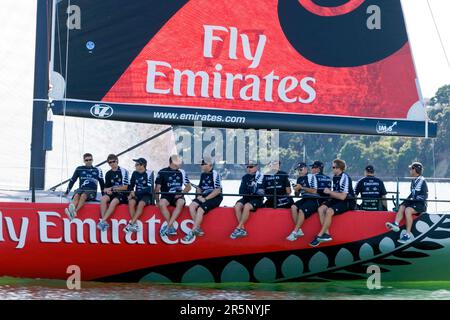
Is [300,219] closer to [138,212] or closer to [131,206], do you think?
[138,212]

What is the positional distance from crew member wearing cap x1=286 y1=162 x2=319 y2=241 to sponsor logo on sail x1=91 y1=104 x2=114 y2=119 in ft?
9.45

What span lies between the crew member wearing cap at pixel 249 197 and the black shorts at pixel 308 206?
21.9 inches

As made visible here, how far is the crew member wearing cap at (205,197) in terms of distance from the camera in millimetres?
13422

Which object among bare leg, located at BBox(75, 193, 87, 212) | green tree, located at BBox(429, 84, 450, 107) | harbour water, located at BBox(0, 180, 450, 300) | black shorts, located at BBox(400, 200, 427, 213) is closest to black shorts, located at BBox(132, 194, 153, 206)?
bare leg, located at BBox(75, 193, 87, 212)

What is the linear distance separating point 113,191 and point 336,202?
3147 millimetres

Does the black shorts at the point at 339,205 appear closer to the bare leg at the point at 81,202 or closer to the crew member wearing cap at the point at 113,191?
the crew member wearing cap at the point at 113,191

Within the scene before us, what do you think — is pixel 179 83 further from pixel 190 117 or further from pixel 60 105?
pixel 60 105

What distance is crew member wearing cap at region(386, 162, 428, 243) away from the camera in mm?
13727

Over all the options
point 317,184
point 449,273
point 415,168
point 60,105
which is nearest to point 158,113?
point 60,105

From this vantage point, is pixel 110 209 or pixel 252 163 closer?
pixel 110 209

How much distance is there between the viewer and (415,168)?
13.8 metres

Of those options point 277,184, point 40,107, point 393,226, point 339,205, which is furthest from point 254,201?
point 40,107

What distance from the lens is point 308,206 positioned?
13656 millimetres

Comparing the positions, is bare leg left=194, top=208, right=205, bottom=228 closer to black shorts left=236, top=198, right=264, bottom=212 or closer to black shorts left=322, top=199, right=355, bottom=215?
black shorts left=236, top=198, right=264, bottom=212
